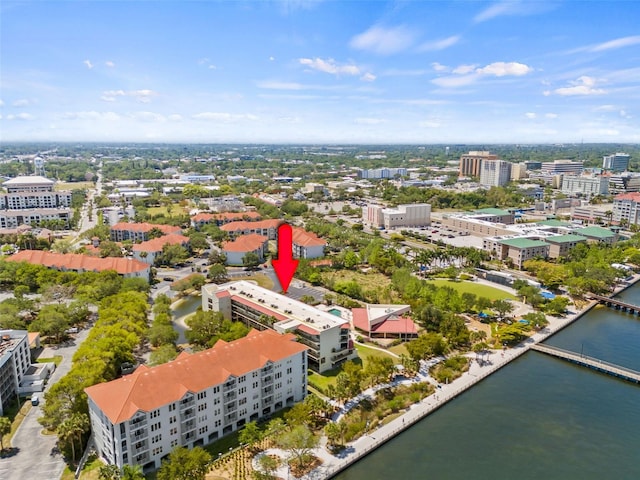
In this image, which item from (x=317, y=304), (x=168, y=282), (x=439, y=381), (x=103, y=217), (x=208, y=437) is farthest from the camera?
(x=103, y=217)

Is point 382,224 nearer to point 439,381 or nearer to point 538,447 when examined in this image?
point 439,381

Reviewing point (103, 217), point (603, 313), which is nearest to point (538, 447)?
point (603, 313)

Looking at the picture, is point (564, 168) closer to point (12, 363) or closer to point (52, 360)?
point (52, 360)

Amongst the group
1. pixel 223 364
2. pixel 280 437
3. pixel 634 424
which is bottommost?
pixel 634 424

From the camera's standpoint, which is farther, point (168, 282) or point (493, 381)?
point (168, 282)

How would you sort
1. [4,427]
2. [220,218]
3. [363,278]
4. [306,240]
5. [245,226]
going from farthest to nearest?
[220,218] → [245,226] → [306,240] → [363,278] → [4,427]

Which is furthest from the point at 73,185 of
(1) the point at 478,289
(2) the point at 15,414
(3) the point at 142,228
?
(1) the point at 478,289

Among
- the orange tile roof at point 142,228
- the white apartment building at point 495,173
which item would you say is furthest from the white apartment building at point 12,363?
the white apartment building at point 495,173
